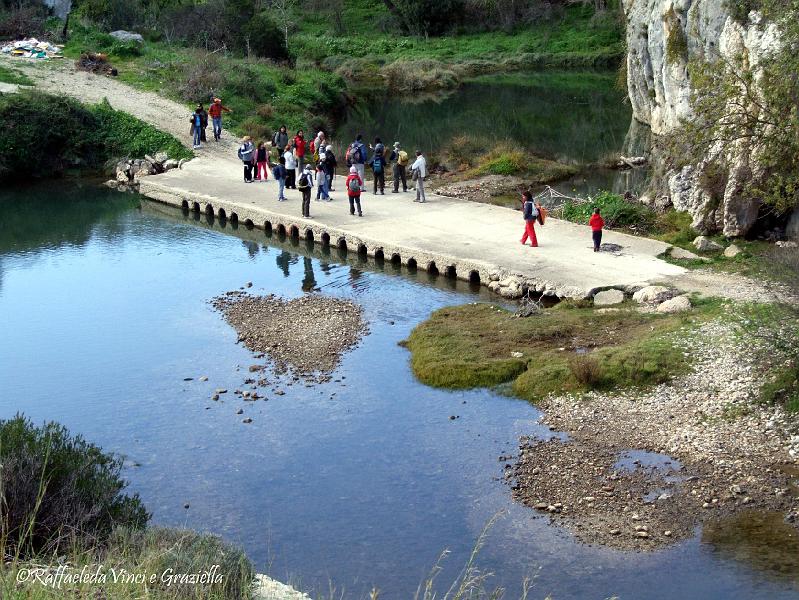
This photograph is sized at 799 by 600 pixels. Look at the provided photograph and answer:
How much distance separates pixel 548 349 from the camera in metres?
25.5

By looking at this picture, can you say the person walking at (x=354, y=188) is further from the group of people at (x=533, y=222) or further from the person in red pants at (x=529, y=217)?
the person in red pants at (x=529, y=217)

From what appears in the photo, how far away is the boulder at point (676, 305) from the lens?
87.4ft

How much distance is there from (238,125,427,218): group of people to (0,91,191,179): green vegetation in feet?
19.4

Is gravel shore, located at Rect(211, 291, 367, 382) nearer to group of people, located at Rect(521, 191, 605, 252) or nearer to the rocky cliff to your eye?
group of people, located at Rect(521, 191, 605, 252)

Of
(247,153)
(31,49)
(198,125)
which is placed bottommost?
(247,153)

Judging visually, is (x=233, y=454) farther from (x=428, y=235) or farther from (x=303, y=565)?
(x=428, y=235)

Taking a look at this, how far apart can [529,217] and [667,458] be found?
12940 mm

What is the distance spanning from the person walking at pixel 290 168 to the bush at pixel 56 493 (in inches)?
917

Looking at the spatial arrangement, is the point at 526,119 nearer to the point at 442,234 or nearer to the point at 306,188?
the point at 306,188

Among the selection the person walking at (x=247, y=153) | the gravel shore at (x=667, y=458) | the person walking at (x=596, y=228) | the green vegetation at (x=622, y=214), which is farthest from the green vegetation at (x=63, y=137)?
the gravel shore at (x=667, y=458)

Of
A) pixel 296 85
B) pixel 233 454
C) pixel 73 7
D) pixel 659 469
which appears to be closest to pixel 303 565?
pixel 233 454

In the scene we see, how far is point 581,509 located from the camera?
18891 mm

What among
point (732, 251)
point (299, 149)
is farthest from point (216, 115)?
point (732, 251)

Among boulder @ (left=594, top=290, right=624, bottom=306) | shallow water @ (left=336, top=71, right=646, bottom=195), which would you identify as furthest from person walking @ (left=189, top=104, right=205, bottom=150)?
boulder @ (left=594, top=290, right=624, bottom=306)
